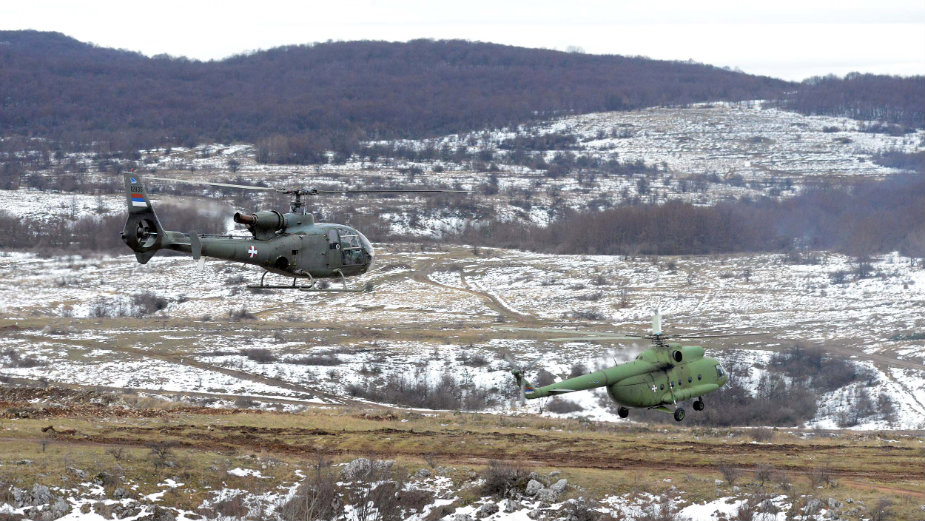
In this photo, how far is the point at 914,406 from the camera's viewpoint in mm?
71812

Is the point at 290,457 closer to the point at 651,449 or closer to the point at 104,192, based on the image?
the point at 651,449

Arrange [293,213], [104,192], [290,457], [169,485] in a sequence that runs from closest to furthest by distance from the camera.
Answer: [293,213] < [169,485] < [290,457] < [104,192]

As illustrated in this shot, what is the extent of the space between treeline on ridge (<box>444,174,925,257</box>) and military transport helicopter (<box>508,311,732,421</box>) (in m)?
105

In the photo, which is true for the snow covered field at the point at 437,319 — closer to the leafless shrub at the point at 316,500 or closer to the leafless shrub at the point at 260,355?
the leafless shrub at the point at 260,355

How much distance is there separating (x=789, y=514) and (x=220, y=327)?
6334cm

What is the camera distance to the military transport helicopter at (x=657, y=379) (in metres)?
36.1

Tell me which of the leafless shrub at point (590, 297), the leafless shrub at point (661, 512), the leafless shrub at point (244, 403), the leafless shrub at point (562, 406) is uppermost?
the leafless shrub at point (661, 512)

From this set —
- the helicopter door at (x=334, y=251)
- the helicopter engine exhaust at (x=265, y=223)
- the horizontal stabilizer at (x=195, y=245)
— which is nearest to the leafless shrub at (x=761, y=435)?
the helicopter door at (x=334, y=251)

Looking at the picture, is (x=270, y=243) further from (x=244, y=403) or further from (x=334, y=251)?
(x=244, y=403)

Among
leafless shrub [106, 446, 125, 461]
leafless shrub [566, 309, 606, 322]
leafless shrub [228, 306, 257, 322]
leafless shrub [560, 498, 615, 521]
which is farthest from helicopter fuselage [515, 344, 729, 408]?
leafless shrub [228, 306, 257, 322]

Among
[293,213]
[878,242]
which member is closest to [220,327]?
[293,213]

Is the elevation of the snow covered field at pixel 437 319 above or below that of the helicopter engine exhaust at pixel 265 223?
below

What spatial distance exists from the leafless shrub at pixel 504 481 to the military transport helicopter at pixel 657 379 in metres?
6.02

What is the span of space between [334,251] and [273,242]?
243cm
